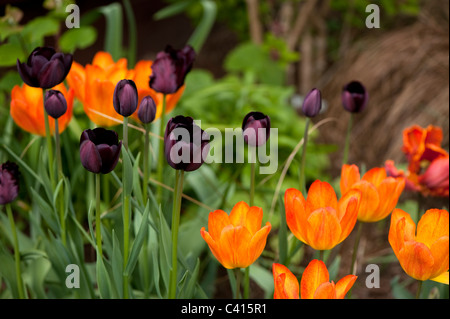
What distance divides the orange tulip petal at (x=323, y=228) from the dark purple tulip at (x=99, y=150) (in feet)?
0.67

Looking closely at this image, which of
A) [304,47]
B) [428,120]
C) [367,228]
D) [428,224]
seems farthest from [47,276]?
[304,47]

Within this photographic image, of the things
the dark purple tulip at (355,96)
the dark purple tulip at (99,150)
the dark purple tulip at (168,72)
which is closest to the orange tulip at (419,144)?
the dark purple tulip at (355,96)

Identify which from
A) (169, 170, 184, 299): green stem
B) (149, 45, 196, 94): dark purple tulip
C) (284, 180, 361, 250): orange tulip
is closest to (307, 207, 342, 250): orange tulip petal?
(284, 180, 361, 250): orange tulip

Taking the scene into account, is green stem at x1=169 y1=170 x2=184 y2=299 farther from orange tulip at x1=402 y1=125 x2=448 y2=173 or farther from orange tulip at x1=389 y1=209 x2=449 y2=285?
orange tulip at x1=402 y1=125 x2=448 y2=173

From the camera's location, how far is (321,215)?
1.85ft

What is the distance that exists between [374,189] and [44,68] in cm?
39

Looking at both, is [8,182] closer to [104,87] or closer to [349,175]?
[104,87]

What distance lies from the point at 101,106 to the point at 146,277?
0.77 feet

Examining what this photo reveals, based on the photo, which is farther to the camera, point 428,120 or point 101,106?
point 428,120

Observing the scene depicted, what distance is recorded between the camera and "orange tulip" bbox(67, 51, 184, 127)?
71 cm

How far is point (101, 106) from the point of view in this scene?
73 cm

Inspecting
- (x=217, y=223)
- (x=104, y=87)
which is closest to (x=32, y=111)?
(x=104, y=87)
